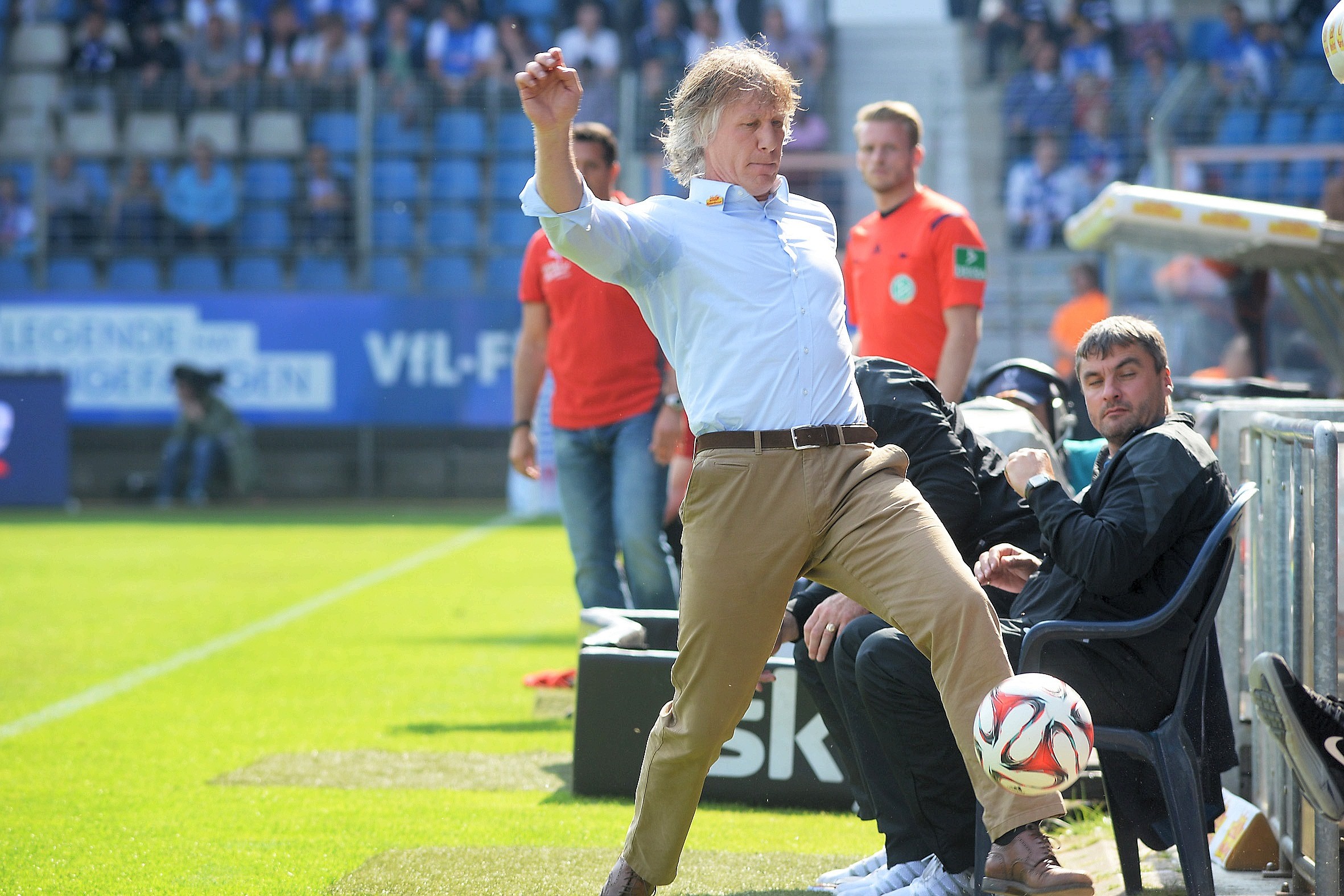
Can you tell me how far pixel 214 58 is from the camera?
20984 millimetres

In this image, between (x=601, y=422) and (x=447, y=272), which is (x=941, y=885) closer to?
(x=601, y=422)

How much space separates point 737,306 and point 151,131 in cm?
1903

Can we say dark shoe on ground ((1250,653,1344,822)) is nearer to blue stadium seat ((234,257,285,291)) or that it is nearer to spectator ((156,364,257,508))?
spectator ((156,364,257,508))

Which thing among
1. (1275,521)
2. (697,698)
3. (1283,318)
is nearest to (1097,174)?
(1283,318)

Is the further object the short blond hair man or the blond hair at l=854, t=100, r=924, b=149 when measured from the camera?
the blond hair at l=854, t=100, r=924, b=149

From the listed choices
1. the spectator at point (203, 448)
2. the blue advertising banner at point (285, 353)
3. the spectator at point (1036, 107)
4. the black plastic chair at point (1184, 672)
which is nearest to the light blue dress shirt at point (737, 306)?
the black plastic chair at point (1184, 672)

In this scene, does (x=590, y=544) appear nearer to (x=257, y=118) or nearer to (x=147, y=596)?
(x=147, y=596)

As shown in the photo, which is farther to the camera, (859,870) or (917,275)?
(917,275)

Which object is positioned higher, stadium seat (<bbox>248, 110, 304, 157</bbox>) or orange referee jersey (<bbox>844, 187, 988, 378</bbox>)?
stadium seat (<bbox>248, 110, 304, 157</bbox>)

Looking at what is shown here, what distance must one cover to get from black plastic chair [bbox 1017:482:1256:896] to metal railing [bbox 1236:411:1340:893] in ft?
0.69

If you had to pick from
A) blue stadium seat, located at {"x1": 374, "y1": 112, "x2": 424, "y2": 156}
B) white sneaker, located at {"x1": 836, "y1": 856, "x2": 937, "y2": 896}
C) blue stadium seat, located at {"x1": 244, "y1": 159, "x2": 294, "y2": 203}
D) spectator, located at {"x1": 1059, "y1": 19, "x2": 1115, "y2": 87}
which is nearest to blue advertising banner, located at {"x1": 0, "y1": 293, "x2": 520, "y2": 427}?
blue stadium seat, located at {"x1": 244, "y1": 159, "x2": 294, "y2": 203}

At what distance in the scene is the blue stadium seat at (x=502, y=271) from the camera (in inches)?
742

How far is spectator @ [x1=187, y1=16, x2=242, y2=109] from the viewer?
20391mm

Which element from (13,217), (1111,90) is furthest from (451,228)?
(1111,90)
